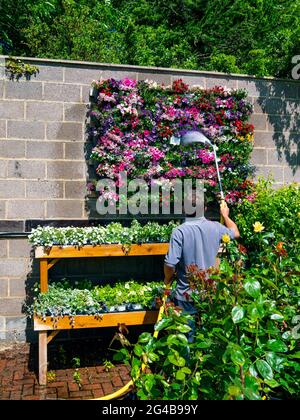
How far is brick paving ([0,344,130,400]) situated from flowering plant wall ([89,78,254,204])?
2.08 metres

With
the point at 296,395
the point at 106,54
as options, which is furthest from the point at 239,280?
the point at 106,54

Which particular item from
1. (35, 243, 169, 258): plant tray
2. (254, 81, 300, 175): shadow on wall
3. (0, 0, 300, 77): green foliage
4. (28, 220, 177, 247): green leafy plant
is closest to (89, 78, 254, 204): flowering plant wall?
(254, 81, 300, 175): shadow on wall

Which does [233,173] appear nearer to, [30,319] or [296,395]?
[30,319]

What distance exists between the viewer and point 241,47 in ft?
32.6

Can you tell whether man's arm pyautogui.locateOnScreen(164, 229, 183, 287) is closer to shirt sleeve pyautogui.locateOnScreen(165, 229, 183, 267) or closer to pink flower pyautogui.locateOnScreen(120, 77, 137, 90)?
shirt sleeve pyautogui.locateOnScreen(165, 229, 183, 267)

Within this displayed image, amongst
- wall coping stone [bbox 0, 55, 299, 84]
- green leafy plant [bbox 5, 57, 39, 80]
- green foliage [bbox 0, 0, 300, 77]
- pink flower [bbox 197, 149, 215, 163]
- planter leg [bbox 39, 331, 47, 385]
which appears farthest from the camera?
green foliage [bbox 0, 0, 300, 77]

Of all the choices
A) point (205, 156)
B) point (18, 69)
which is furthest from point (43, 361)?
point (18, 69)

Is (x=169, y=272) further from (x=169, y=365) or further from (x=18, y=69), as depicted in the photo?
(x=18, y=69)

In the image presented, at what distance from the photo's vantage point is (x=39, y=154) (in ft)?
19.0

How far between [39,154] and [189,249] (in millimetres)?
2624

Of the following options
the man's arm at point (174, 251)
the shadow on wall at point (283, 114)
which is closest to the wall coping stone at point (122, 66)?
the shadow on wall at point (283, 114)

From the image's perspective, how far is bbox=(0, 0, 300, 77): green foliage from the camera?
7941 millimetres

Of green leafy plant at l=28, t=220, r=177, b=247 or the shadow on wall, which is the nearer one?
green leafy plant at l=28, t=220, r=177, b=247

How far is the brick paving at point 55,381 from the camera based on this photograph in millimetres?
4445
